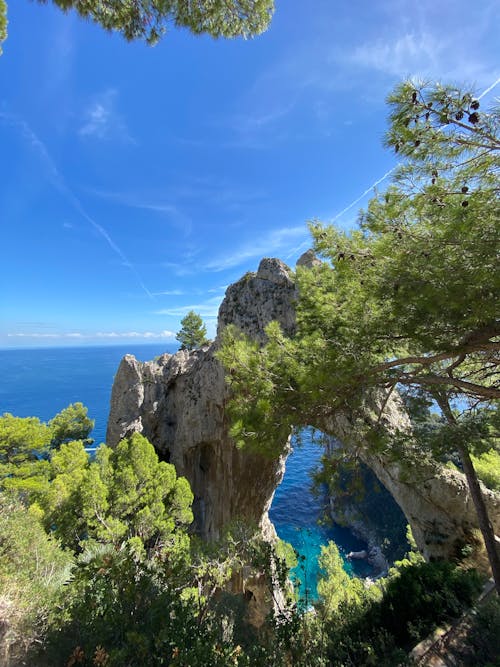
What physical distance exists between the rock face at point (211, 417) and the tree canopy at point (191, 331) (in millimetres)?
13823

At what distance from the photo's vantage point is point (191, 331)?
3159 cm

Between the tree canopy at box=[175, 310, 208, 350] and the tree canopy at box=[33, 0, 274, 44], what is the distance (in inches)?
1086

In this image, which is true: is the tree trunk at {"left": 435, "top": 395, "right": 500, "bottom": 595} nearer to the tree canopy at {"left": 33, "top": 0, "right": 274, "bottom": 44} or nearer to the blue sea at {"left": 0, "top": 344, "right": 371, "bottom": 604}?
the blue sea at {"left": 0, "top": 344, "right": 371, "bottom": 604}

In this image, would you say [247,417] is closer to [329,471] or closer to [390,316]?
[329,471]

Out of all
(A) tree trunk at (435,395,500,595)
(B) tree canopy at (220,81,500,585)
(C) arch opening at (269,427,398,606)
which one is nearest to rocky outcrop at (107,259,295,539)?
(A) tree trunk at (435,395,500,595)

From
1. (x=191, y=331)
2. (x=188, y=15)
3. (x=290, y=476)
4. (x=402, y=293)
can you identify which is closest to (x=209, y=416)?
(x=402, y=293)

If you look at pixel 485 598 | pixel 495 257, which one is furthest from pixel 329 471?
pixel 485 598

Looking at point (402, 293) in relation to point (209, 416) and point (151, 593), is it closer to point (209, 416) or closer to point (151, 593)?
point (151, 593)

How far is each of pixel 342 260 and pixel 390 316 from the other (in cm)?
106

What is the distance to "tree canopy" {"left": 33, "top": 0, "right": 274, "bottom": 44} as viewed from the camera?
3.63m

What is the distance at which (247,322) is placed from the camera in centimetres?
1308

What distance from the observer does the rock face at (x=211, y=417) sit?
42.1 ft

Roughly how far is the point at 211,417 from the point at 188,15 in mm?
13114

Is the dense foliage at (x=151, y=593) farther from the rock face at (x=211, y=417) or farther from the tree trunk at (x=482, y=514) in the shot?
the rock face at (x=211, y=417)
